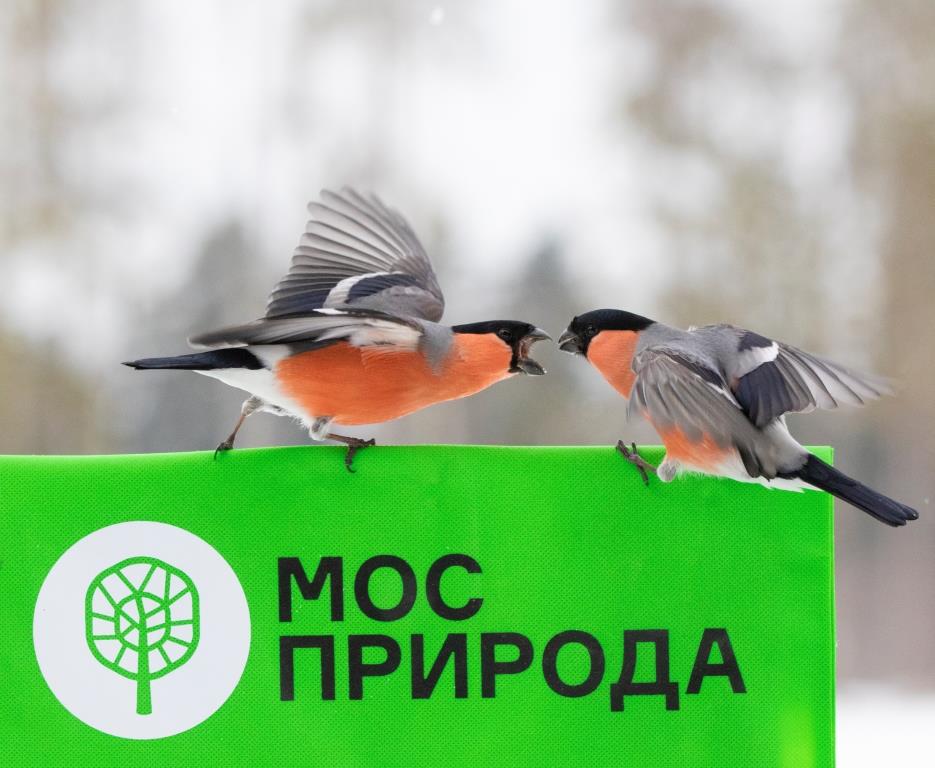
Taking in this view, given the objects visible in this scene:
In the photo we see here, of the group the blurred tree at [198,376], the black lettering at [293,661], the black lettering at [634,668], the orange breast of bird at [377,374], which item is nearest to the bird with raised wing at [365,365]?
the orange breast of bird at [377,374]

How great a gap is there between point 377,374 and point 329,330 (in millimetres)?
95

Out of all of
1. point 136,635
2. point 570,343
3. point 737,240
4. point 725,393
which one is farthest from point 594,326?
point 737,240

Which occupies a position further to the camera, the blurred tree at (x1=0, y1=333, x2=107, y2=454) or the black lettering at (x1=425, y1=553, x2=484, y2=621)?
the blurred tree at (x1=0, y1=333, x2=107, y2=454)

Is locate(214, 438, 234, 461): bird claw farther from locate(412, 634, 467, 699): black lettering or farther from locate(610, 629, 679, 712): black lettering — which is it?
locate(610, 629, 679, 712): black lettering

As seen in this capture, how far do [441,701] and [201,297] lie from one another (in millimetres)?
3337

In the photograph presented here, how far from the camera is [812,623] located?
113 cm

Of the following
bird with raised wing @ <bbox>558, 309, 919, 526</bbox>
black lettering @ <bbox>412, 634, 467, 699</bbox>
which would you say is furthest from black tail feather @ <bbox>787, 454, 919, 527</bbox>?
black lettering @ <bbox>412, 634, 467, 699</bbox>

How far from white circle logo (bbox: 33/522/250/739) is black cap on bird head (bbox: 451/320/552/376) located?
1.41 ft

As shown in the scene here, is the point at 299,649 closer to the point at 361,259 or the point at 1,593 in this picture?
the point at 1,593

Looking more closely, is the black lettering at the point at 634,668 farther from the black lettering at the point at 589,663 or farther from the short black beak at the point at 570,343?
the short black beak at the point at 570,343

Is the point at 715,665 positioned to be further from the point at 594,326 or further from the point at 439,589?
the point at 594,326

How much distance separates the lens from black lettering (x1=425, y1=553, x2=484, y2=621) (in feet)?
3.63

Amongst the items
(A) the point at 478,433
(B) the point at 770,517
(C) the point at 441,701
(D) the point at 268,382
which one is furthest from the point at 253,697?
(A) the point at 478,433

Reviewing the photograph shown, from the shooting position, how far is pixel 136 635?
1086 millimetres
